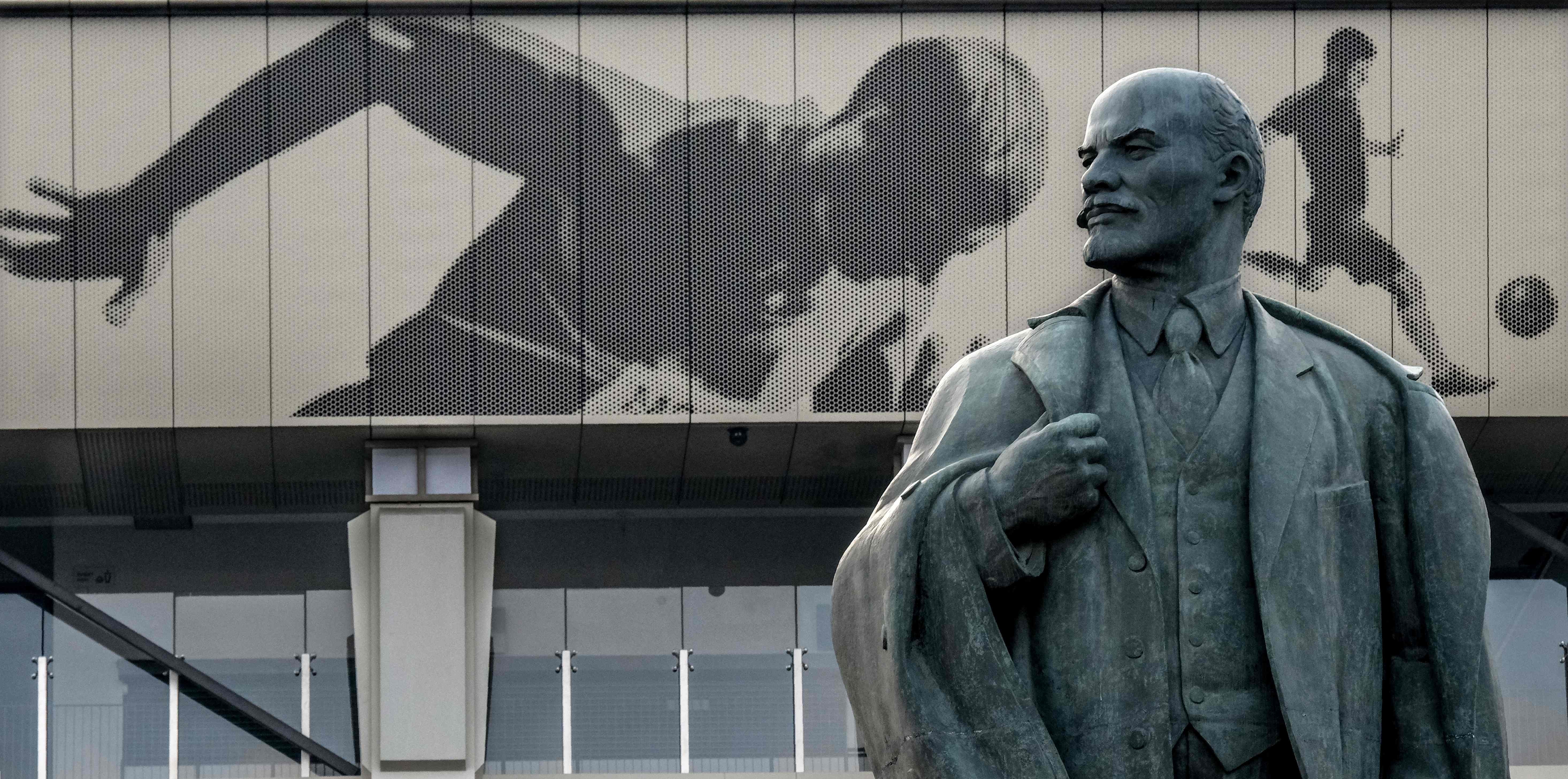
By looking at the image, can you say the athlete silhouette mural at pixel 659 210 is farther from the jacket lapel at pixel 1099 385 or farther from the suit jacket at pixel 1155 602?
the suit jacket at pixel 1155 602

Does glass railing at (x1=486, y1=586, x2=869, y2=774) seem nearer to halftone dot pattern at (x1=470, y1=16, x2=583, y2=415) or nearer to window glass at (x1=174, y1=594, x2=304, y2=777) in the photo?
window glass at (x1=174, y1=594, x2=304, y2=777)

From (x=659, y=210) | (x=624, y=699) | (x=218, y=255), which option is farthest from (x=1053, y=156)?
(x=218, y=255)

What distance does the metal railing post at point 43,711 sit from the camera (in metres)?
28.9

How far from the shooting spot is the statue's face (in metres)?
6.00

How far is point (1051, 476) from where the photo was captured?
5711mm

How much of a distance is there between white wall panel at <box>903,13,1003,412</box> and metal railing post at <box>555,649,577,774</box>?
182 inches

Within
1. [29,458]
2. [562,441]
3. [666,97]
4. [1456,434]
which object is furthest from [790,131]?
[1456,434]

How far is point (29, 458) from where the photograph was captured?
2956 cm

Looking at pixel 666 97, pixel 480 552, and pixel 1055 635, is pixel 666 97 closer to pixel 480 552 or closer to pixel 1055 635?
pixel 480 552

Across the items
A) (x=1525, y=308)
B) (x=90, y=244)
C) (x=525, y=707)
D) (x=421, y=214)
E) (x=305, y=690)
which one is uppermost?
(x=421, y=214)

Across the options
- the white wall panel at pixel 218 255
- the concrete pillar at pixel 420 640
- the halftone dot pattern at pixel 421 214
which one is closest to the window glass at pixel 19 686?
the white wall panel at pixel 218 255

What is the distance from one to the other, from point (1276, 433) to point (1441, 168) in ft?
79.4

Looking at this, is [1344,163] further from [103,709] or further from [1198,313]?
[1198,313]

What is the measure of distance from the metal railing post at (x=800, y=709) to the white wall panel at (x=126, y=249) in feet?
23.2
